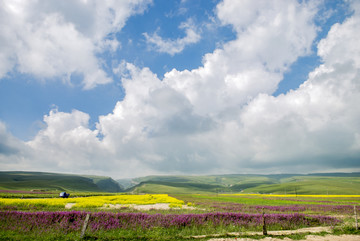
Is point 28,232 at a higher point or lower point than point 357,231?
higher

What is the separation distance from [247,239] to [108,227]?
1117 cm

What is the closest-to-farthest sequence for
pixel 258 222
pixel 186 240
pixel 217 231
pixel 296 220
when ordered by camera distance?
pixel 186 240 < pixel 217 231 < pixel 258 222 < pixel 296 220

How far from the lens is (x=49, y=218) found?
60.0 ft

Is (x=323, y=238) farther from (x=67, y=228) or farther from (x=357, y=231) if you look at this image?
(x=67, y=228)

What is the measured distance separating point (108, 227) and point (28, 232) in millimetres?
5902

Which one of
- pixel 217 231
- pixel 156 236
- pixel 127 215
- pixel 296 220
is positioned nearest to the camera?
pixel 156 236

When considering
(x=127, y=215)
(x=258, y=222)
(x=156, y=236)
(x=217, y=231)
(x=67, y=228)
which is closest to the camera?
(x=156, y=236)

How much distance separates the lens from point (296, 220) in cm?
2288

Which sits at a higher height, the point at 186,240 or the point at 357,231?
the point at 186,240

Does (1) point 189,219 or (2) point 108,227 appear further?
(1) point 189,219

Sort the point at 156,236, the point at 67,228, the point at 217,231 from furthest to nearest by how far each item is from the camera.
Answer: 1. the point at 217,231
2. the point at 67,228
3. the point at 156,236

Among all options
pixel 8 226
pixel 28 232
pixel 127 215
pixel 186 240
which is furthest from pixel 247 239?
pixel 8 226

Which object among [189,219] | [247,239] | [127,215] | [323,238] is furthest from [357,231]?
[127,215]

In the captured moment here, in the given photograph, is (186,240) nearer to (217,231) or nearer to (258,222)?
(217,231)
